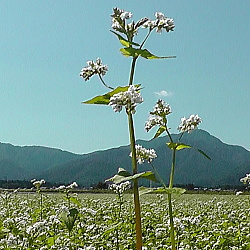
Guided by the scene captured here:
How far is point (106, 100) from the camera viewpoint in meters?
2.29

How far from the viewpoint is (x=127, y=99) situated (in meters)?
2.17

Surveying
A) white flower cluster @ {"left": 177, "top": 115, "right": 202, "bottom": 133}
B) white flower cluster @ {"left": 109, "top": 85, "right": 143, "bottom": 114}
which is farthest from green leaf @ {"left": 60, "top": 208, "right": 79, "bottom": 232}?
white flower cluster @ {"left": 109, "top": 85, "right": 143, "bottom": 114}

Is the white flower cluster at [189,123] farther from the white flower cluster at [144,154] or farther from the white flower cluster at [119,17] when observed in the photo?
the white flower cluster at [119,17]

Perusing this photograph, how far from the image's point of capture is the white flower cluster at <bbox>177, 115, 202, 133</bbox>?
3.02 meters

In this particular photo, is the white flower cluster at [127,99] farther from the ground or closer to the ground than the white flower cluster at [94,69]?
closer to the ground

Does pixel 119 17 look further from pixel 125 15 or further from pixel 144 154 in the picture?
pixel 144 154

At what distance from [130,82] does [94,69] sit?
0.29m

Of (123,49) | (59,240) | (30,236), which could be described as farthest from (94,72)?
(59,240)

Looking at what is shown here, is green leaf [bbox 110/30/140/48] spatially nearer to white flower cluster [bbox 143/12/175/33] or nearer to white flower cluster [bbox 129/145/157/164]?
white flower cluster [bbox 143/12/175/33]

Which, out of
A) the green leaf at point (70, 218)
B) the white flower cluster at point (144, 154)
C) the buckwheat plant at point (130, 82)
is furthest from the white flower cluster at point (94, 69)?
the green leaf at point (70, 218)

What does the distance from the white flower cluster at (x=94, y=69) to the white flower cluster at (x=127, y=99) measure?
0.40 meters

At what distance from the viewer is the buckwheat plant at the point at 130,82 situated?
2.17 meters

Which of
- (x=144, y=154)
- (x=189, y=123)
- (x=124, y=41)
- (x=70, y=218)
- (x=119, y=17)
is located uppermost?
(x=119, y=17)

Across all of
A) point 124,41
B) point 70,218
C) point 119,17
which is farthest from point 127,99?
point 70,218
